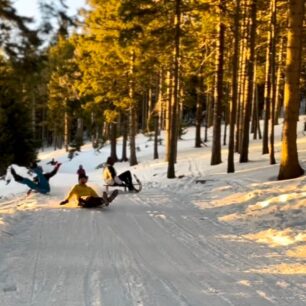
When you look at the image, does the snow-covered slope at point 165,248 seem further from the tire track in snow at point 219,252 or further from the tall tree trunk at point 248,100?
the tall tree trunk at point 248,100

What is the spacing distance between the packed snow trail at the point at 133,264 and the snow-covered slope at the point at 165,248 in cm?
1

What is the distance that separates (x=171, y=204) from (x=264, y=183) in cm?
271

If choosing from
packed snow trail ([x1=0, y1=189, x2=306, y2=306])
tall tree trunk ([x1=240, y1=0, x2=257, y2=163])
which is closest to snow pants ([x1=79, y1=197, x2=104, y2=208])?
packed snow trail ([x1=0, y1=189, x2=306, y2=306])

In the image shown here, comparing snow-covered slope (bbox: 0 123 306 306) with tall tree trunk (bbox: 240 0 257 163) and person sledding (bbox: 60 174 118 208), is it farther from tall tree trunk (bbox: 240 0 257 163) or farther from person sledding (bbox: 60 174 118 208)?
tall tree trunk (bbox: 240 0 257 163)

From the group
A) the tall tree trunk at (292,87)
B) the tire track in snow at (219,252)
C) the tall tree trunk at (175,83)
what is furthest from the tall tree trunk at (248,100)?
the tire track in snow at (219,252)

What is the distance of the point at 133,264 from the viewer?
7.43 m

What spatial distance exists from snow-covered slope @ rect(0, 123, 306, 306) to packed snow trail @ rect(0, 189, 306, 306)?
0.05 feet

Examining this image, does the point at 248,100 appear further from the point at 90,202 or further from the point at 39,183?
the point at 90,202

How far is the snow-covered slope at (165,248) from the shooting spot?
6.03m

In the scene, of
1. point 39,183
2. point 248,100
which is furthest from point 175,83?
point 39,183

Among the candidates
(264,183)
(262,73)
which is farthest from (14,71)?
(262,73)

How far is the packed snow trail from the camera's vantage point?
5.88 meters

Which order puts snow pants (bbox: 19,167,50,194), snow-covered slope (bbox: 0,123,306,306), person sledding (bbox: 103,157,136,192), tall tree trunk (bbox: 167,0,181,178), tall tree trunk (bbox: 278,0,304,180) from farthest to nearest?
tall tree trunk (bbox: 167,0,181,178)
person sledding (bbox: 103,157,136,192)
snow pants (bbox: 19,167,50,194)
tall tree trunk (bbox: 278,0,304,180)
snow-covered slope (bbox: 0,123,306,306)

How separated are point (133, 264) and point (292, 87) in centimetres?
831
